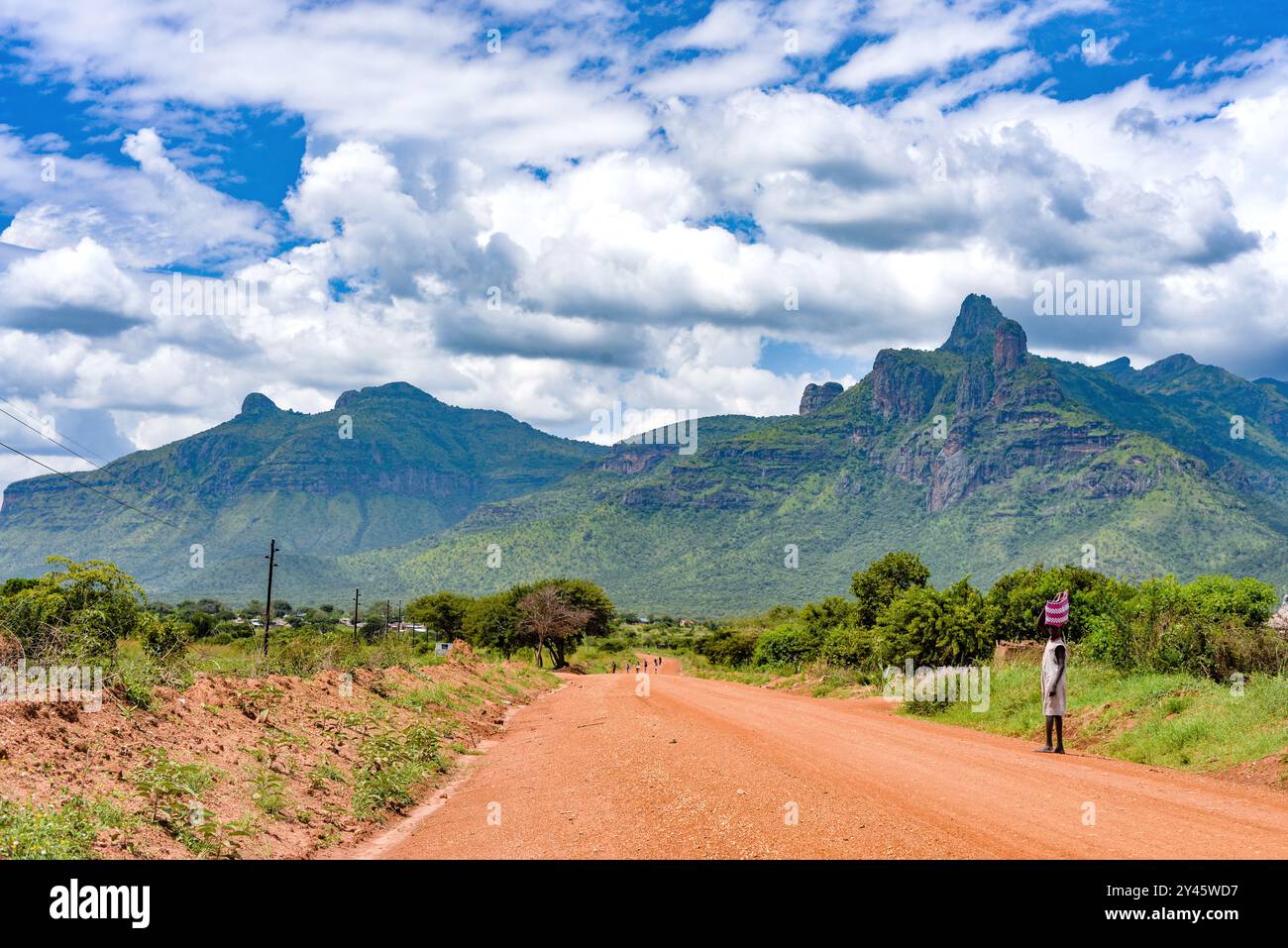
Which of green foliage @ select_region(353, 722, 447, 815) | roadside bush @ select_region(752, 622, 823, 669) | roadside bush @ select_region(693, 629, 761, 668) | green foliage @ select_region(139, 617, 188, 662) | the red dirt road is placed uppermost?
green foliage @ select_region(139, 617, 188, 662)

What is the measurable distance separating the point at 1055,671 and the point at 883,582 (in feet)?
126

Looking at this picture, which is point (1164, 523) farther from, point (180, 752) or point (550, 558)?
point (180, 752)

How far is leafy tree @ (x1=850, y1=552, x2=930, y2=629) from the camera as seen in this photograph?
53562 millimetres

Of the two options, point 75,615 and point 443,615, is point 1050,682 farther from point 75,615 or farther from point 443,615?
point 443,615

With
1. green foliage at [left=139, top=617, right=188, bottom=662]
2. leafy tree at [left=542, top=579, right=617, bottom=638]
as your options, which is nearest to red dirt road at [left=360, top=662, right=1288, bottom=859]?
green foliage at [left=139, top=617, right=188, bottom=662]

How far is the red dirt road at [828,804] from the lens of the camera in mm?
9125

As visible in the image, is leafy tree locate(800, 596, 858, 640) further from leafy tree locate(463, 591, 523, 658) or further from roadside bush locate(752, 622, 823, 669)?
leafy tree locate(463, 591, 523, 658)

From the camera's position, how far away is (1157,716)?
56.9ft

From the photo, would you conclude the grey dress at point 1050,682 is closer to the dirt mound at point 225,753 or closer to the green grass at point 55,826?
the dirt mound at point 225,753

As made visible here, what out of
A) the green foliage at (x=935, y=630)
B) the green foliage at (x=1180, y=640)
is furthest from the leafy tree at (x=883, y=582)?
the green foliage at (x=1180, y=640)

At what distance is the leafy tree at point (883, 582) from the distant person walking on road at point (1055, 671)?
36132mm

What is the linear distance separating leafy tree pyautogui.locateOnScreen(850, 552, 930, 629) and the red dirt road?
3438 centimetres

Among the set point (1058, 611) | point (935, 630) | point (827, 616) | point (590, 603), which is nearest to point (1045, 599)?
point (935, 630)

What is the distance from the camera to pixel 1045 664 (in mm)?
16891
